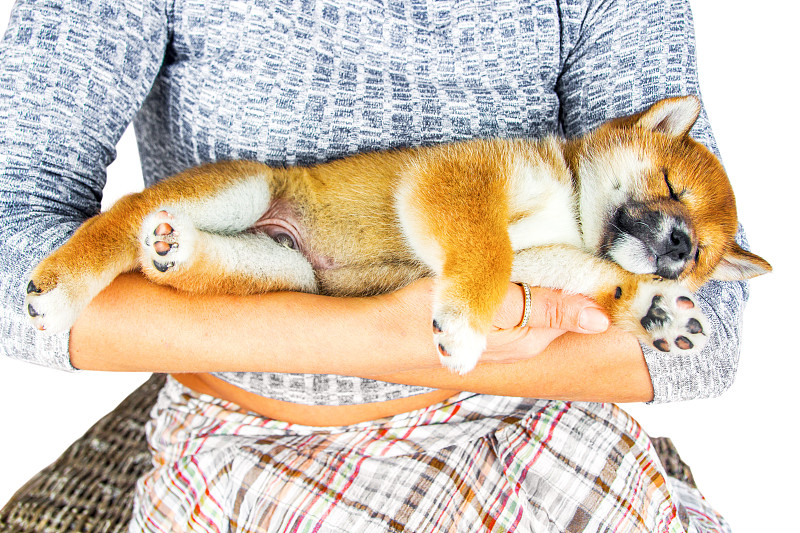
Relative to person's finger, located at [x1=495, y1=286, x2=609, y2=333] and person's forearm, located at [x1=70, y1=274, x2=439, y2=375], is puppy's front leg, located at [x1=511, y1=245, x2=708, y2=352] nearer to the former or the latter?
person's finger, located at [x1=495, y1=286, x2=609, y2=333]

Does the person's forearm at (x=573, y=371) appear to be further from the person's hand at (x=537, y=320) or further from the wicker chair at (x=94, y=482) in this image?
the wicker chair at (x=94, y=482)

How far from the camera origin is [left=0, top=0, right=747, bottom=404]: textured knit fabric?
4.88 ft

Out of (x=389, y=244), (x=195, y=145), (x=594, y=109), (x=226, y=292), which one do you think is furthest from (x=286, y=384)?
(x=594, y=109)

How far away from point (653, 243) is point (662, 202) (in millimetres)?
159

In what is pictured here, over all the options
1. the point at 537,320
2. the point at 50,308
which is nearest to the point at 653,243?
the point at 537,320

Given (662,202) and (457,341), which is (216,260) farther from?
(662,202)

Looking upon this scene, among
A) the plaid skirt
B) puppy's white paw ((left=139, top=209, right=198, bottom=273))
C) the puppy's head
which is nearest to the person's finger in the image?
the puppy's head

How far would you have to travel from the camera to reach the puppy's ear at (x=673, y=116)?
156 cm

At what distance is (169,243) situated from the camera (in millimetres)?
1430

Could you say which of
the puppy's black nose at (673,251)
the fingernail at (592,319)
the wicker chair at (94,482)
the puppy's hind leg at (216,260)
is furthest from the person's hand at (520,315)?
the wicker chair at (94,482)

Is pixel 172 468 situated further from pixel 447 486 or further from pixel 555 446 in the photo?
pixel 555 446

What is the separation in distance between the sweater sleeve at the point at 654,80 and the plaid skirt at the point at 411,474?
1.17ft

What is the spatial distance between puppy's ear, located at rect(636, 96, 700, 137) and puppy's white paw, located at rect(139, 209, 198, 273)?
4.57 ft

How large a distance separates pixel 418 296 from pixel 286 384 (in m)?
0.58
